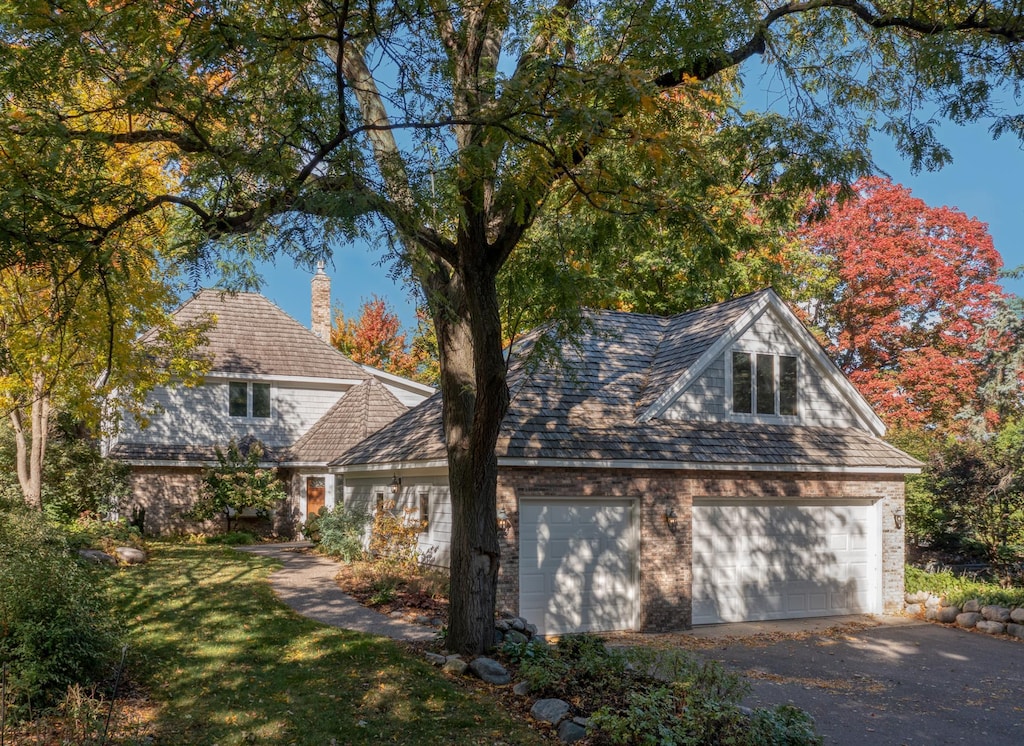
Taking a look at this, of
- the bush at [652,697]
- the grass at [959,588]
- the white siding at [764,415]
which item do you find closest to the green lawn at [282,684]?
the bush at [652,697]

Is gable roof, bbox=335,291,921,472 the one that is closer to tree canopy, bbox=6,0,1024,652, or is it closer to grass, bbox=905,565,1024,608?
grass, bbox=905,565,1024,608

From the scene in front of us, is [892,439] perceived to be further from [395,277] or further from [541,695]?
[395,277]

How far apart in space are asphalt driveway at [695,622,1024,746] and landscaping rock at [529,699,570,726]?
9.18 feet

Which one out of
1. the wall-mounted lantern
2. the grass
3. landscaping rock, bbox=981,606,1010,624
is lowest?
landscaping rock, bbox=981,606,1010,624

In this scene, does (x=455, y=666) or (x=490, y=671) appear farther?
(x=455, y=666)

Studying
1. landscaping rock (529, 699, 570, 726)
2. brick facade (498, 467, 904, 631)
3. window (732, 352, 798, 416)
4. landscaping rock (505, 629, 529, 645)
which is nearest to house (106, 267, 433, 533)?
brick facade (498, 467, 904, 631)

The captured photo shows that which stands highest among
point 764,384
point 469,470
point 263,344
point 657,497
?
point 263,344

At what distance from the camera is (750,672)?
11.0 meters

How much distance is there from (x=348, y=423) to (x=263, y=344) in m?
4.78

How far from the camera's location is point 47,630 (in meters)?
7.68

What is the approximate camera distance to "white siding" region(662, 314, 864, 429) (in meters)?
15.5

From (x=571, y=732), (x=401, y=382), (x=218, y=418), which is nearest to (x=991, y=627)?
(x=571, y=732)

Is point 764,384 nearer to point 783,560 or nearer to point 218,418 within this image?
point 783,560

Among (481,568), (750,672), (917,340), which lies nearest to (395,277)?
(481,568)
